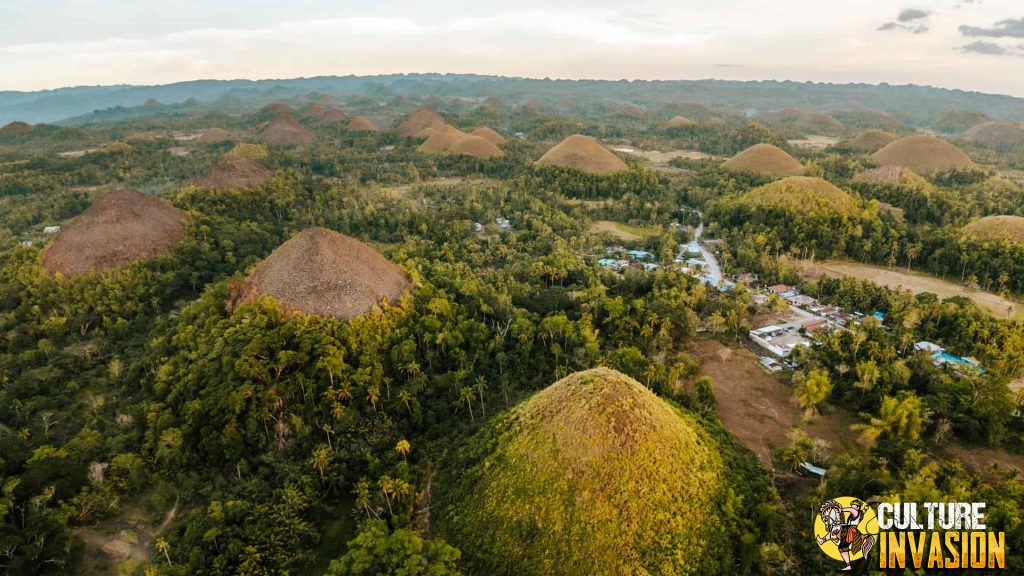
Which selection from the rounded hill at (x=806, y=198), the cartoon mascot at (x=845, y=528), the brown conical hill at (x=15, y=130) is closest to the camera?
the cartoon mascot at (x=845, y=528)

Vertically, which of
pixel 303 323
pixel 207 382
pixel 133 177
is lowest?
pixel 207 382

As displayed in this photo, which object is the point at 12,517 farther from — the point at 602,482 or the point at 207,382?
the point at 602,482

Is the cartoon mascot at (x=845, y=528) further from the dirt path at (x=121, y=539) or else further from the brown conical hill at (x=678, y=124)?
the brown conical hill at (x=678, y=124)

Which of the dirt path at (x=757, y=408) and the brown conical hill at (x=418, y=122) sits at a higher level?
the brown conical hill at (x=418, y=122)

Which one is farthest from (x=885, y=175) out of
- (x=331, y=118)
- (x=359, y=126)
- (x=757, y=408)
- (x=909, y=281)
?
(x=331, y=118)

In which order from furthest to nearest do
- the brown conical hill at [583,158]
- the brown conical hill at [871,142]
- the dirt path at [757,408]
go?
the brown conical hill at [871,142], the brown conical hill at [583,158], the dirt path at [757,408]

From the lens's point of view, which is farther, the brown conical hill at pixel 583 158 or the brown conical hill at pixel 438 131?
the brown conical hill at pixel 438 131

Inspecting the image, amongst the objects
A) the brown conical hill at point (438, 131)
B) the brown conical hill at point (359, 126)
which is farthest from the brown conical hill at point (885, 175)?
the brown conical hill at point (359, 126)

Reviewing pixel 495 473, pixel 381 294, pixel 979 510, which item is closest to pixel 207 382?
pixel 381 294
